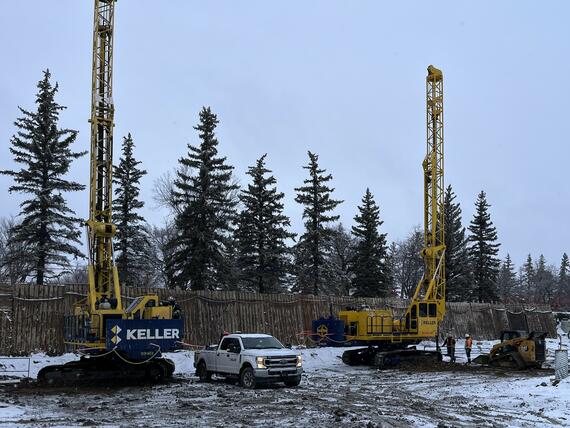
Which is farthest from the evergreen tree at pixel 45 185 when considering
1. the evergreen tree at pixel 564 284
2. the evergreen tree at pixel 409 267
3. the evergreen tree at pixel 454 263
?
the evergreen tree at pixel 564 284

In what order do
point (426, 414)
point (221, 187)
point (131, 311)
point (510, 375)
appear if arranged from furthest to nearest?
point (221, 187) → point (510, 375) → point (131, 311) → point (426, 414)

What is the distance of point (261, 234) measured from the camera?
4259 cm

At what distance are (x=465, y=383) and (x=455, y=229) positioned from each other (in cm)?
4106

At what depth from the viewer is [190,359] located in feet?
87.1

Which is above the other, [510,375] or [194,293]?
[194,293]

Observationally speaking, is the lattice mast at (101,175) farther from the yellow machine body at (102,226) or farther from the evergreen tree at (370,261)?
the evergreen tree at (370,261)

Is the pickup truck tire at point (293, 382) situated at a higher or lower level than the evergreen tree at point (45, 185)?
lower

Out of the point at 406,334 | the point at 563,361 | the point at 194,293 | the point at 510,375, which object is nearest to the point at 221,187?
the point at 194,293

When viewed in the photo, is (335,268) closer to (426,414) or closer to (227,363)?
(227,363)

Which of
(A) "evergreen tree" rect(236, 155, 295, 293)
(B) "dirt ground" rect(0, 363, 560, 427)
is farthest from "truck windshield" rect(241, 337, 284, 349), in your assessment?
(A) "evergreen tree" rect(236, 155, 295, 293)

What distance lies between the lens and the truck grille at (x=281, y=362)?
19391 mm

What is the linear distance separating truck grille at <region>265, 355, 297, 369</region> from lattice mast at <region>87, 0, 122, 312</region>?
18.7 ft

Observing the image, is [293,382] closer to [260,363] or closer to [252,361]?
[260,363]

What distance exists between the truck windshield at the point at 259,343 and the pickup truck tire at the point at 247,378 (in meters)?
0.83
